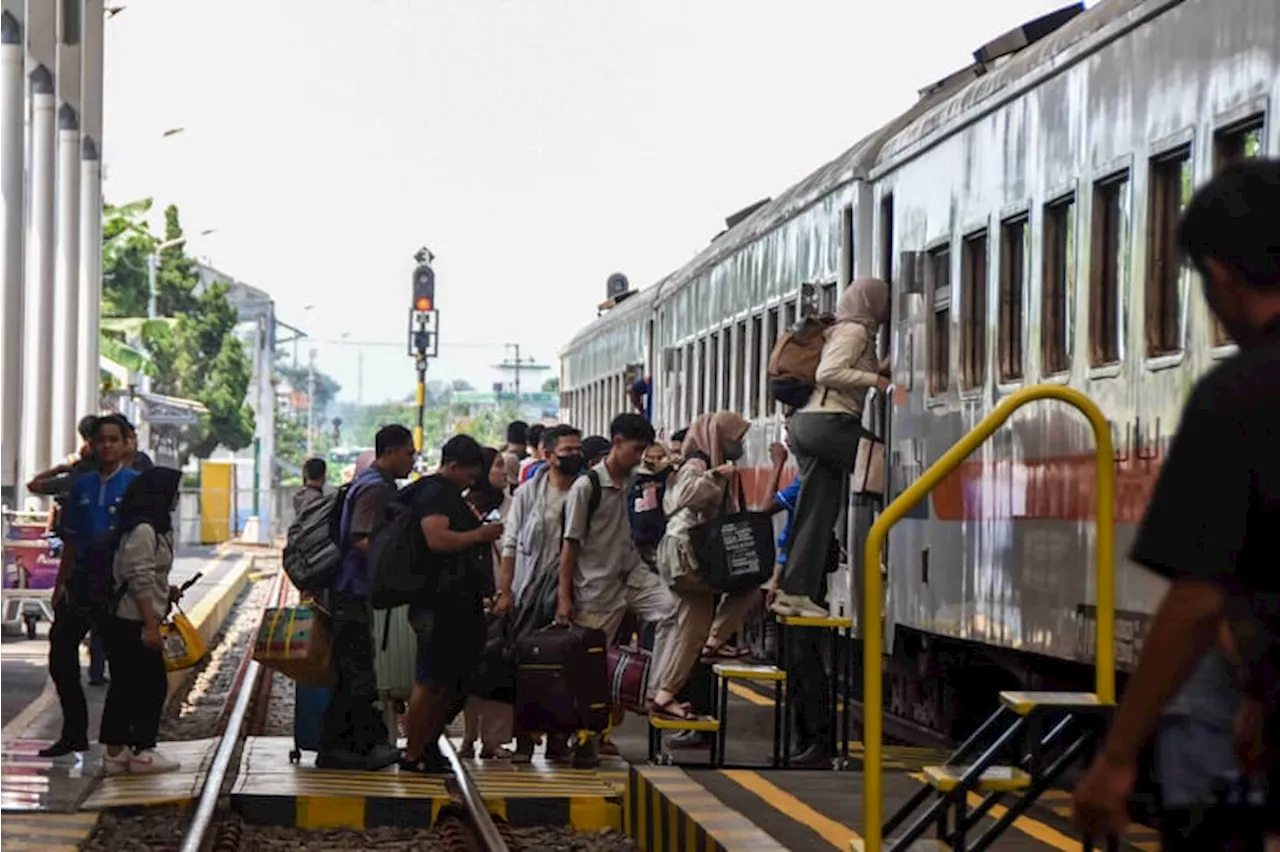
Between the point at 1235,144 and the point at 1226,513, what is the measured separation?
200 inches

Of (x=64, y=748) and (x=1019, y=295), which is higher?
(x=1019, y=295)

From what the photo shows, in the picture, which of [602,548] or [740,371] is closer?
[602,548]

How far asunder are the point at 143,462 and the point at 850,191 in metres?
4.74

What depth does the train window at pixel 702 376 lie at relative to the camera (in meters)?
22.2

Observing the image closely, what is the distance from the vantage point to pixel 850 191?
49.2ft

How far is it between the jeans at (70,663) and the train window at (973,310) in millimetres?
4353

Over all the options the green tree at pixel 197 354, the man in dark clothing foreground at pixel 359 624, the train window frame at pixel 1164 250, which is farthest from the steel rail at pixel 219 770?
the green tree at pixel 197 354

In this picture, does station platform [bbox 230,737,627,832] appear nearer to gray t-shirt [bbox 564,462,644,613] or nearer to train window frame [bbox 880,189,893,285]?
gray t-shirt [bbox 564,462,644,613]

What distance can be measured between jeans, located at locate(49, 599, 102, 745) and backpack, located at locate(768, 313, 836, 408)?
138 inches

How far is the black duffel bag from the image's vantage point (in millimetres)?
12602

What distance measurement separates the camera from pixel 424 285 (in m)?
36.5

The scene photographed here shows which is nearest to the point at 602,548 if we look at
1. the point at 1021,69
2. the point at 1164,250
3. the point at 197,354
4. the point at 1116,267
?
the point at 1021,69

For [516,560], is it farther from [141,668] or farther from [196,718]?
[196,718]

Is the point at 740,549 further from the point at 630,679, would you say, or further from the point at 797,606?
the point at 630,679
